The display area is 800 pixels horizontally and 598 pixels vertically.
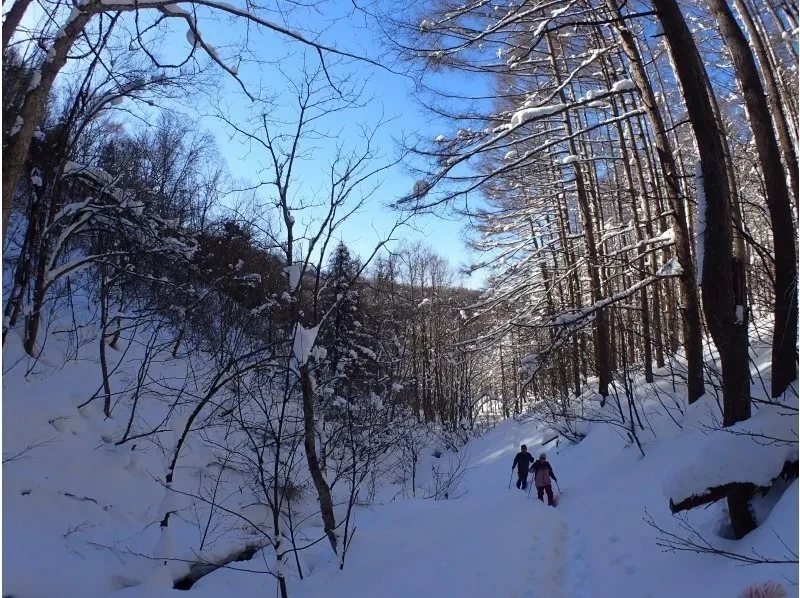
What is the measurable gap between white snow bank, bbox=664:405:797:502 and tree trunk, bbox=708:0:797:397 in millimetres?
1061

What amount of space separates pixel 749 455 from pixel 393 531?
16.2 feet

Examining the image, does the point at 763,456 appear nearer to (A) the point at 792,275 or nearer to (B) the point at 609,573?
(A) the point at 792,275

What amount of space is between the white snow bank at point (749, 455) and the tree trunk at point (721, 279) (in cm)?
25

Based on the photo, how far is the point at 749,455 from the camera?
3.93 m

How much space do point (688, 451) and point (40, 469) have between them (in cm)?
958

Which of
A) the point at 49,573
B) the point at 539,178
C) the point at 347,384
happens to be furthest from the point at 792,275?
the point at 347,384

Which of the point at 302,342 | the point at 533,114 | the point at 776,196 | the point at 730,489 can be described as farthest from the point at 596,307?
the point at 302,342

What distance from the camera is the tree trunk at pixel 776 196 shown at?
4.62 metres

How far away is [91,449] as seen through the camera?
910 cm

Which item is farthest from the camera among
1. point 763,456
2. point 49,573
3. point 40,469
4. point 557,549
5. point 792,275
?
point 40,469

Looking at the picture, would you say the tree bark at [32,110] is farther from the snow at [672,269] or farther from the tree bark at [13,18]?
the snow at [672,269]

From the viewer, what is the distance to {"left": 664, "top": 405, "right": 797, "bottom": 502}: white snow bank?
3877 millimetres

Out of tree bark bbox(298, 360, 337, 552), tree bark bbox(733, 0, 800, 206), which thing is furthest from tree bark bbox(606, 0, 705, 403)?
tree bark bbox(733, 0, 800, 206)

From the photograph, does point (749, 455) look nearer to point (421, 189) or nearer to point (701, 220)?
point (701, 220)
